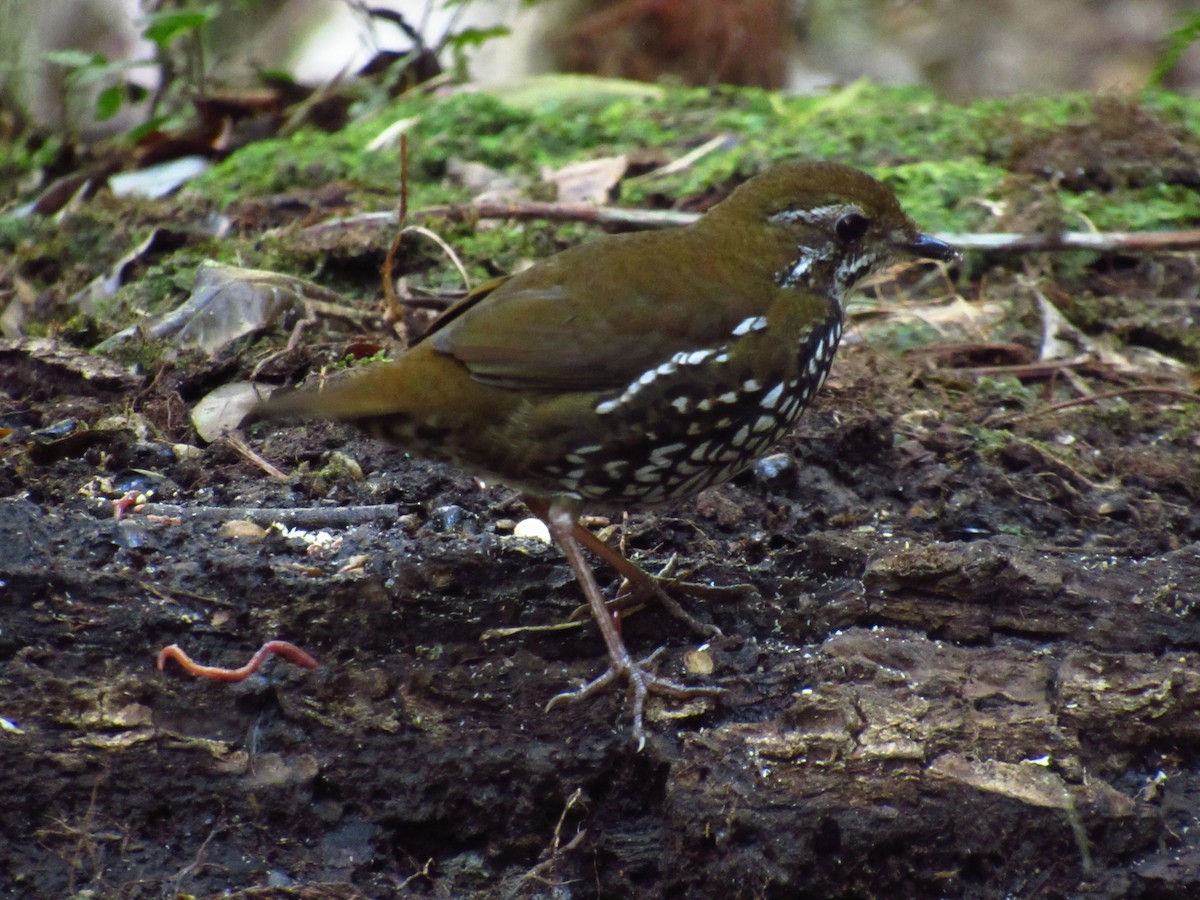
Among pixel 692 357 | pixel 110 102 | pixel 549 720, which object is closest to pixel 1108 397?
pixel 692 357

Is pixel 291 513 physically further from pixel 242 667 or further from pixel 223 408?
pixel 223 408

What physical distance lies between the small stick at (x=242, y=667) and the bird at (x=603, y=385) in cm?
61

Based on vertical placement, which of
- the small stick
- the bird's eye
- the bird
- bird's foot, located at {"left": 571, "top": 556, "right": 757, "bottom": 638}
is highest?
the bird's eye

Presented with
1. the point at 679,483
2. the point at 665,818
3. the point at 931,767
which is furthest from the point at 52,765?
the point at 931,767

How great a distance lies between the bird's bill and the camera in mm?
4168

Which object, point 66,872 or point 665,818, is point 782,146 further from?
point 66,872

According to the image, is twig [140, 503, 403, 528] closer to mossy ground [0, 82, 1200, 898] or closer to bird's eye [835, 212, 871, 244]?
mossy ground [0, 82, 1200, 898]

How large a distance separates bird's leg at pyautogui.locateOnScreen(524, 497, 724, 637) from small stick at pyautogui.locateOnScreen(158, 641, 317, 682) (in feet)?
2.70

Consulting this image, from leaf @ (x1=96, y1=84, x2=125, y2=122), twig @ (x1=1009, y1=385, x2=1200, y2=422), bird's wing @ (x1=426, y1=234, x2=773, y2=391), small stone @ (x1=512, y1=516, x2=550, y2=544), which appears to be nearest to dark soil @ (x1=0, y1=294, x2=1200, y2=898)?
small stone @ (x1=512, y1=516, x2=550, y2=544)

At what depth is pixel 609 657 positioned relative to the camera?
344cm

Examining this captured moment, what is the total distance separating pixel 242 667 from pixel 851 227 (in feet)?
6.86

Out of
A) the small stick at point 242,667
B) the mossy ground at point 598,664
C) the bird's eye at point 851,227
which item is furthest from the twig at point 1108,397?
the small stick at point 242,667

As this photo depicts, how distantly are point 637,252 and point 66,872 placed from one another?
2.08 metres

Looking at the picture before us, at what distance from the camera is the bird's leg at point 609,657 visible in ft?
10.6
